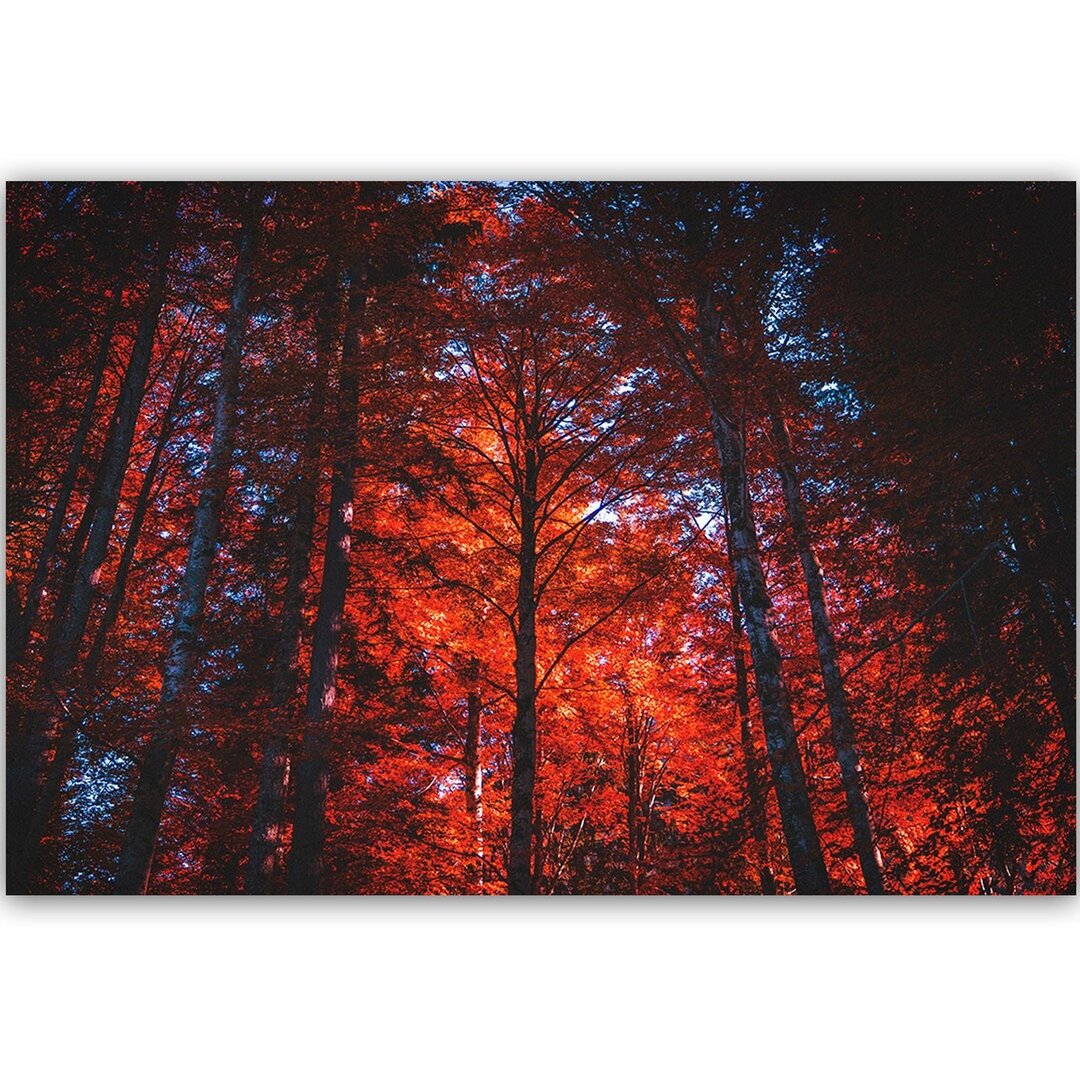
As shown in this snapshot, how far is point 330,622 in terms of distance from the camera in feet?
18.9

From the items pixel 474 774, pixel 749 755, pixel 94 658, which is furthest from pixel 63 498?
pixel 749 755

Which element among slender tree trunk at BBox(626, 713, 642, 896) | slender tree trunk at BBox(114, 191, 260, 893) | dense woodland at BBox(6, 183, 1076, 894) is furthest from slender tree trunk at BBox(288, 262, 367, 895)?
slender tree trunk at BBox(626, 713, 642, 896)

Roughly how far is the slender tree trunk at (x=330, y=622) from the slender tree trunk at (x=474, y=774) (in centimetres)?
137

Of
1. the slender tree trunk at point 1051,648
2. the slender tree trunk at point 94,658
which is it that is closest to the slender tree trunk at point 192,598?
the slender tree trunk at point 94,658

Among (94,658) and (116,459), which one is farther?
(116,459)

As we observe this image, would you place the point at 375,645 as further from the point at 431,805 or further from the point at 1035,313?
the point at 1035,313

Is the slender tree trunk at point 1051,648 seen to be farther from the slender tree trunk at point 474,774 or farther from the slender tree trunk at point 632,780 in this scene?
the slender tree trunk at point 474,774

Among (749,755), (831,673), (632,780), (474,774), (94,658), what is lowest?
(632,780)

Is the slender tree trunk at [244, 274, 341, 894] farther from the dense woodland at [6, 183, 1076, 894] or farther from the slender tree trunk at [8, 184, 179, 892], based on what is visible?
the slender tree trunk at [8, 184, 179, 892]

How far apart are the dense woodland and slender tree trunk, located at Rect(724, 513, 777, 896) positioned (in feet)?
0.10
